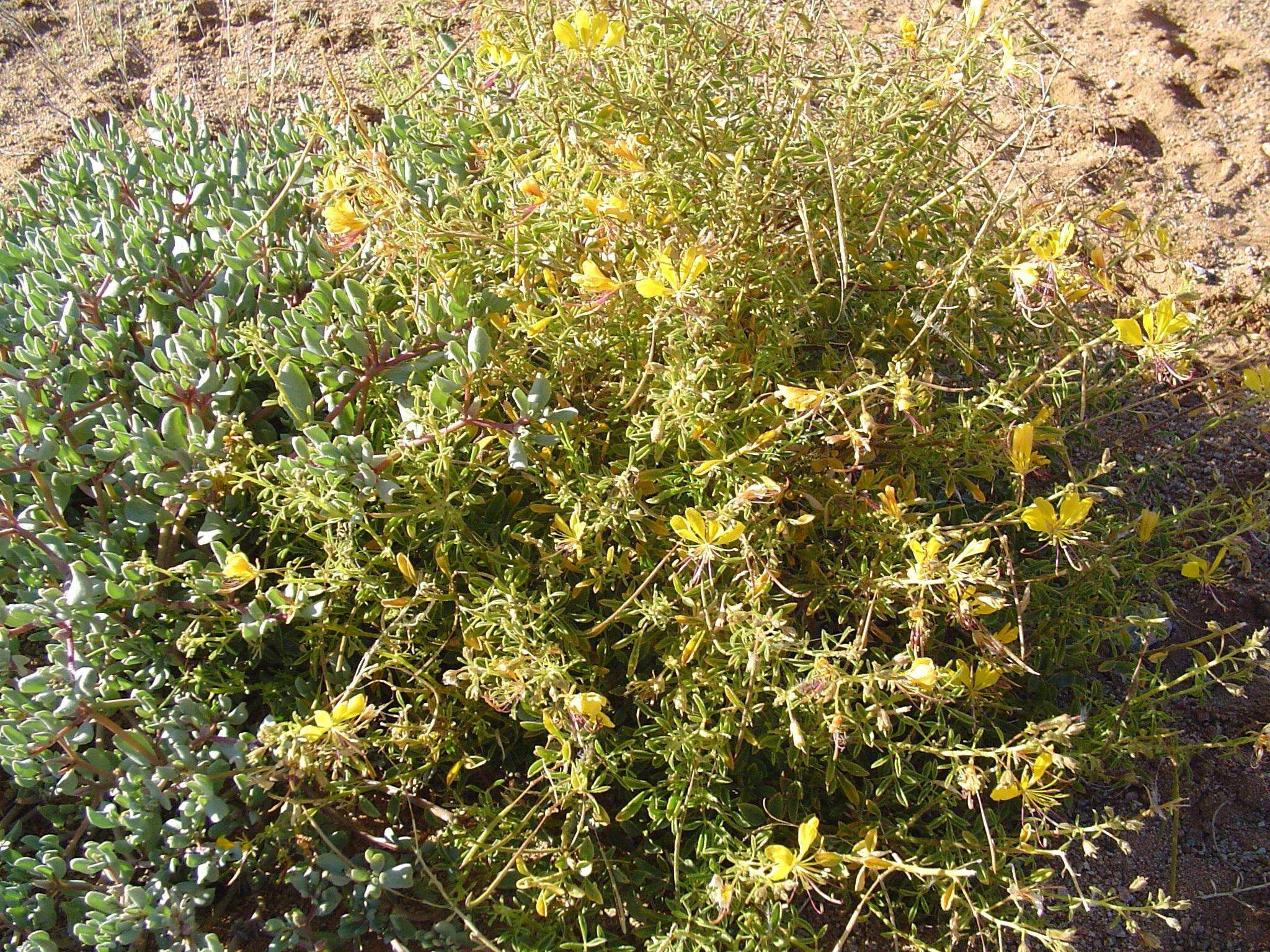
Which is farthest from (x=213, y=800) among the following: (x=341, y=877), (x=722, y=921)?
(x=722, y=921)

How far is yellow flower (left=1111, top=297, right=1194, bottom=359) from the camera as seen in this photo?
169 centimetres

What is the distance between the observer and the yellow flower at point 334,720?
4.77 feet

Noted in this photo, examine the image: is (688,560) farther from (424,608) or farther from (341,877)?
(341,877)

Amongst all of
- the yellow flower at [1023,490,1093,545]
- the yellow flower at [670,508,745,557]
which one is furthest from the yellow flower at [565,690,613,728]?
the yellow flower at [1023,490,1093,545]

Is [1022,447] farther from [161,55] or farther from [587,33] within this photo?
[161,55]

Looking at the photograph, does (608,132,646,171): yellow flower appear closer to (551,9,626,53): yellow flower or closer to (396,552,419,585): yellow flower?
(551,9,626,53): yellow flower

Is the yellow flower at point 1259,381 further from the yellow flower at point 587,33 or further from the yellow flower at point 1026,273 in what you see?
the yellow flower at point 587,33

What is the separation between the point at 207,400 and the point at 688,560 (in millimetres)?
963

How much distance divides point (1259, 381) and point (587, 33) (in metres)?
1.40

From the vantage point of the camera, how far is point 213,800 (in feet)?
5.49

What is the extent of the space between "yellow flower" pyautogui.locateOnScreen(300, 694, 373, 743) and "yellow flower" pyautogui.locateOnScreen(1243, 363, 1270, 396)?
5.52 feet

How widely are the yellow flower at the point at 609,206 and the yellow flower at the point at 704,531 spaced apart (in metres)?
0.55

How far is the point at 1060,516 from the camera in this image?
5.61 feet

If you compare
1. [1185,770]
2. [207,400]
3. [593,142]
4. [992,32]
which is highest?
[992,32]
